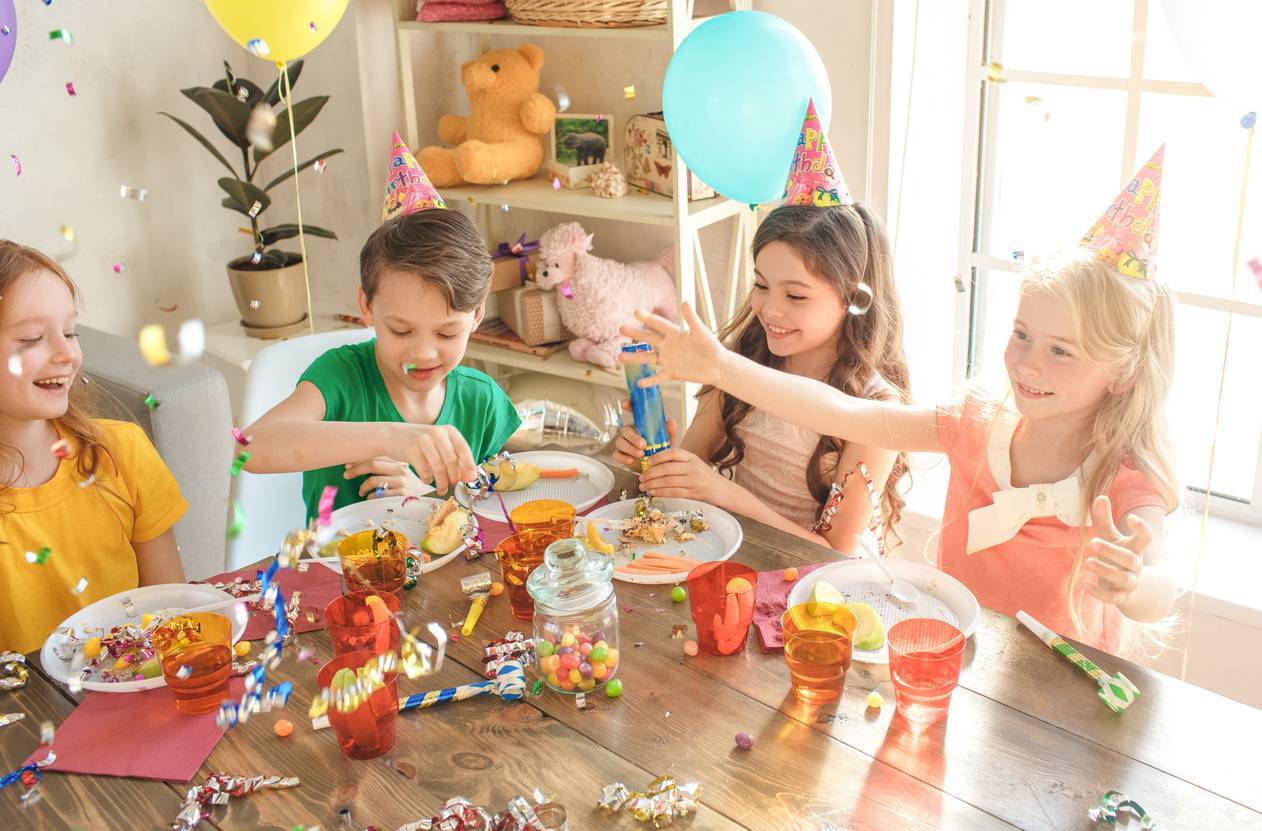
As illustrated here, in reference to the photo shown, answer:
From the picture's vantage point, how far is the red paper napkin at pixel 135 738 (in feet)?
3.64

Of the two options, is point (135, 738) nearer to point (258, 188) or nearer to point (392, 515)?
point (392, 515)

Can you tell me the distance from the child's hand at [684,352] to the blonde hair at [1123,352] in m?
0.43

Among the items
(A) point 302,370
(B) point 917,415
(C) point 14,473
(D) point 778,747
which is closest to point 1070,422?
(B) point 917,415

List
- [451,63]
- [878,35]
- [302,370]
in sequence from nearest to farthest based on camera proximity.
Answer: [302,370]
[878,35]
[451,63]

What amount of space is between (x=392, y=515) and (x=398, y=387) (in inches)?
12.9

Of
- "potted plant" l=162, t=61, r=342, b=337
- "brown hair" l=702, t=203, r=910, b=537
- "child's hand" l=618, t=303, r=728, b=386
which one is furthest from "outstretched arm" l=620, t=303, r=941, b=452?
"potted plant" l=162, t=61, r=342, b=337

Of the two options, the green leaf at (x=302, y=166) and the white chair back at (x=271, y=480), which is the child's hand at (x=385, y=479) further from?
the green leaf at (x=302, y=166)

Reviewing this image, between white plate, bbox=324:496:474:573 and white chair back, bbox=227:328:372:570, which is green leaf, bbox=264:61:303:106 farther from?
white plate, bbox=324:496:474:573

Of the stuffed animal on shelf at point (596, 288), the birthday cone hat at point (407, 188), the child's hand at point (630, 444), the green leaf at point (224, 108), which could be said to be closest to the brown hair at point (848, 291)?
the child's hand at point (630, 444)

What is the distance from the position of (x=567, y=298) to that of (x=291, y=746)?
6.30ft

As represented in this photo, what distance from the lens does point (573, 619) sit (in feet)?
3.95

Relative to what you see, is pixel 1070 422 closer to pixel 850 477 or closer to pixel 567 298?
pixel 850 477

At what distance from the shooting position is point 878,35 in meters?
2.39

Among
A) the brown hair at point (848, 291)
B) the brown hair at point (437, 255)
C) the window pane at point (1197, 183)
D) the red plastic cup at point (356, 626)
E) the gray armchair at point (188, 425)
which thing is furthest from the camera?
the gray armchair at point (188, 425)
